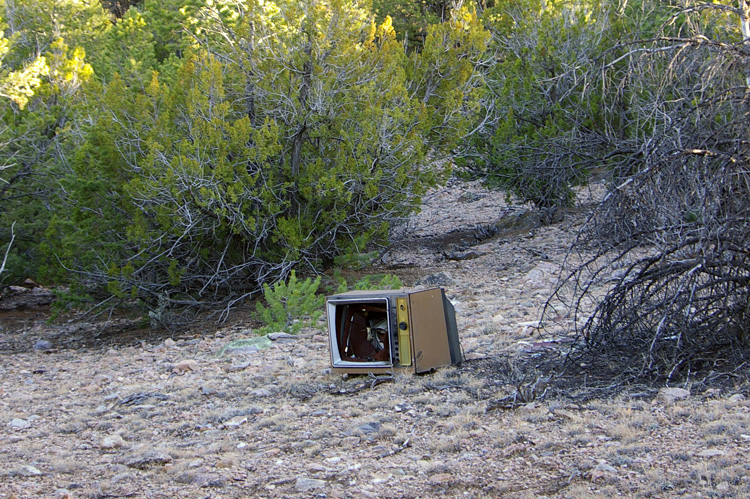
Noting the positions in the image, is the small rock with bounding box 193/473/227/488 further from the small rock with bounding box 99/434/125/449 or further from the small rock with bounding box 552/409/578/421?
the small rock with bounding box 552/409/578/421

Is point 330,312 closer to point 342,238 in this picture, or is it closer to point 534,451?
point 534,451

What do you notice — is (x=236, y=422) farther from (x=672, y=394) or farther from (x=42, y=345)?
(x=42, y=345)

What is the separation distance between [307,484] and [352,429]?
95 cm

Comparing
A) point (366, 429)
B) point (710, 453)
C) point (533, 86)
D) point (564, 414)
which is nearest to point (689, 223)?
point (564, 414)

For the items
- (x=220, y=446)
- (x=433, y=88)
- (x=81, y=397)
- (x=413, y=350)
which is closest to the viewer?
(x=220, y=446)

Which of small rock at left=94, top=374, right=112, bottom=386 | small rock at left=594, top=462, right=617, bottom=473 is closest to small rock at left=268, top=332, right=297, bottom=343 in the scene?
small rock at left=94, top=374, right=112, bottom=386

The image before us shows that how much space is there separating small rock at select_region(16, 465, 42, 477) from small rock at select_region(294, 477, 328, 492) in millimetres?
1748

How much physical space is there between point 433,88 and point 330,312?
733cm

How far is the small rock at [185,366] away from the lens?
774 centimetres

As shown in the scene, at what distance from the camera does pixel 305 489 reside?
164 inches

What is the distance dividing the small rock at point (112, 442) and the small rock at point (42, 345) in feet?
19.2

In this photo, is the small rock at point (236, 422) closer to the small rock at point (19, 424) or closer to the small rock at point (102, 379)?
the small rock at point (19, 424)

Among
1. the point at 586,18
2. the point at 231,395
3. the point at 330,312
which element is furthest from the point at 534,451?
the point at 586,18

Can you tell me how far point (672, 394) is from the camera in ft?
16.3
